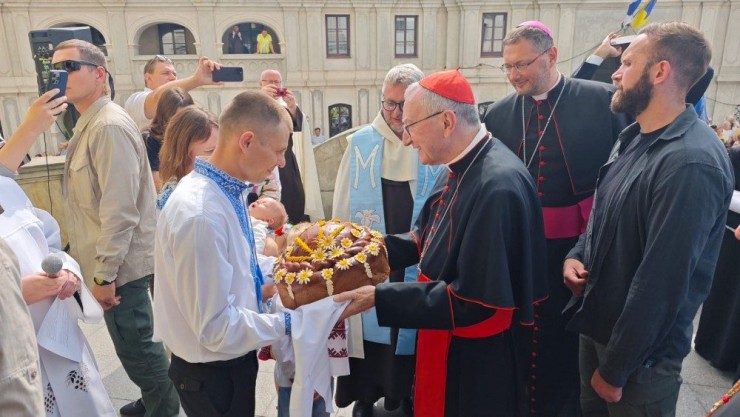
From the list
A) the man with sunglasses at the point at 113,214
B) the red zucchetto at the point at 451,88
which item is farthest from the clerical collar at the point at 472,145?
the man with sunglasses at the point at 113,214

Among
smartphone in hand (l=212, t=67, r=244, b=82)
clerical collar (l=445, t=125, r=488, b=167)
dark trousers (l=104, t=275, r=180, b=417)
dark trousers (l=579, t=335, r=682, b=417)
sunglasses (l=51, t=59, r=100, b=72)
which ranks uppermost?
sunglasses (l=51, t=59, r=100, b=72)

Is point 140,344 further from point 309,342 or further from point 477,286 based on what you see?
point 477,286

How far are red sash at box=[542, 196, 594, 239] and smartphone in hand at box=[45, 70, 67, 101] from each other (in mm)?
2952

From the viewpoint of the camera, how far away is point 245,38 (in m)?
21.1

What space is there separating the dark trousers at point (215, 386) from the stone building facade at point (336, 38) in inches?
745

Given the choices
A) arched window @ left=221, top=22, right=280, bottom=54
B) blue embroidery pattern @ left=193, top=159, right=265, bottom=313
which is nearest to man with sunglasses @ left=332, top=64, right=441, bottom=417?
blue embroidery pattern @ left=193, top=159, right=265, bottom=313

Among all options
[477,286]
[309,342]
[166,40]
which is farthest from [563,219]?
[166,40]

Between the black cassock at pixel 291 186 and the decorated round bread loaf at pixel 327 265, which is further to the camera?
the black cassock at pixel 291 186

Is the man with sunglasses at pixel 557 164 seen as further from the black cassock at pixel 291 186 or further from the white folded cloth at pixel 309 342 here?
the black cassock at pixel 291 186

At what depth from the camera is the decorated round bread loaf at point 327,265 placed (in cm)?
197

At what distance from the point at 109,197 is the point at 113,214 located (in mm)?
101

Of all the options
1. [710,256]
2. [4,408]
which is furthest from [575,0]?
[4,408]

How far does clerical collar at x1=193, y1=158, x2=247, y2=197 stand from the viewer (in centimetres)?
193

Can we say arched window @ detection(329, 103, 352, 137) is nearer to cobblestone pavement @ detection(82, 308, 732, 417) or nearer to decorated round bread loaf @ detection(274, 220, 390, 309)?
cobblestone pavement @ detection(82, 308, 732, 417)
